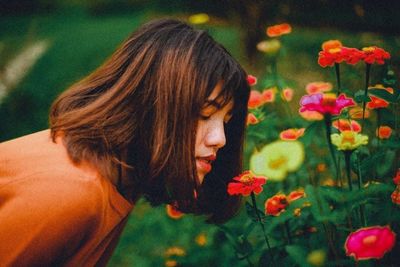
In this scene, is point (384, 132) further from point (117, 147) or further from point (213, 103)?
point (117, 147)

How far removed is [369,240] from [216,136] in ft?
1.20

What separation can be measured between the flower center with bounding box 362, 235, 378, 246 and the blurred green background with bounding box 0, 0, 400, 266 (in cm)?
47

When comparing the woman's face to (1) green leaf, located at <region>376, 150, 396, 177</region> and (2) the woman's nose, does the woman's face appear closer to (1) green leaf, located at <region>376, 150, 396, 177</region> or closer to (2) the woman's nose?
(2) the woman's nose

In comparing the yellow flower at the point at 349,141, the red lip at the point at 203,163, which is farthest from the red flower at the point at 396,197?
A: the red lip at the point at 203,163

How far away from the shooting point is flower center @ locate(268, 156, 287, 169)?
28.1 inches

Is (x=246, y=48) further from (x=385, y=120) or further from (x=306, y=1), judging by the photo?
(x=385, y=120)

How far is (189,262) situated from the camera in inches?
45.5

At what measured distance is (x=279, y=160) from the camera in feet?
2.39

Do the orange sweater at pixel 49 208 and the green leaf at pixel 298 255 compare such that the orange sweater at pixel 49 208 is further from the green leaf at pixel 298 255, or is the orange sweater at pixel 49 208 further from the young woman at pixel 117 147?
the green leaf at pixel 298 255

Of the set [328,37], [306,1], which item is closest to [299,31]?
[328,37]

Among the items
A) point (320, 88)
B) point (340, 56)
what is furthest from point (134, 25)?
point (340, 56)

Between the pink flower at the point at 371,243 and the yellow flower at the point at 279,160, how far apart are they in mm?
145

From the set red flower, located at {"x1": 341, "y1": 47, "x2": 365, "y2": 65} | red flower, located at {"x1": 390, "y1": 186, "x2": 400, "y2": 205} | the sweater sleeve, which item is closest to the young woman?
the sweater sleeve

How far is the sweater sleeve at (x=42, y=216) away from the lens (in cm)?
73
